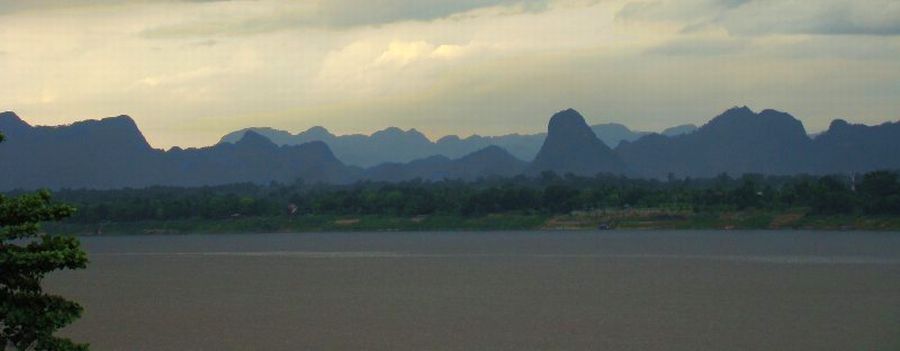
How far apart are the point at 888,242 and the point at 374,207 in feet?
143

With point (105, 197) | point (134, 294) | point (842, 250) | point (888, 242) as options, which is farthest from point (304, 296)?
point (105, 197)

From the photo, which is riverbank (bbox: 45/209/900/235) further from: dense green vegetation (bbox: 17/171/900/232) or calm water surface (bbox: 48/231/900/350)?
calm water surface (bbox: 48/231/900/350)

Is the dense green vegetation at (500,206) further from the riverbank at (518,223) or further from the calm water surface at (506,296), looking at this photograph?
the calm water surface at (506,296)

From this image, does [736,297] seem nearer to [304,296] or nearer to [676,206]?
[304,296]

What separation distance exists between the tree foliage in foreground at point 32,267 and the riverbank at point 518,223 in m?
71.6

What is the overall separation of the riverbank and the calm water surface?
8.56m

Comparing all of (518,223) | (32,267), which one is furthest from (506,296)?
(518,223)

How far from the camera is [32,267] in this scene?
1140 cm

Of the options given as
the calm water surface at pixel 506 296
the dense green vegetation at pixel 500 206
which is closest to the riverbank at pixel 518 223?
the dense green vegetation at pixel 500 206

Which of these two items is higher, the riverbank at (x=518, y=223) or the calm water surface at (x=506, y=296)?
the riverbank at (x=518, y=223)

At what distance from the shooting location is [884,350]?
25609 mm

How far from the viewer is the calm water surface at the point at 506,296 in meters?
28.9

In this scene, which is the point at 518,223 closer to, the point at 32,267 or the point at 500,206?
the point at 500,206

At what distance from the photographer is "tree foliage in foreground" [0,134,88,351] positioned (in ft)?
37.2
